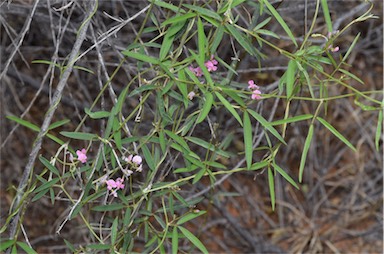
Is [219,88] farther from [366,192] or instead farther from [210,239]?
[366,192]

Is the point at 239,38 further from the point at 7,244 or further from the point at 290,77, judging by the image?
the point at 7,244

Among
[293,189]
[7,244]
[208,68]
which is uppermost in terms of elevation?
[208,68]

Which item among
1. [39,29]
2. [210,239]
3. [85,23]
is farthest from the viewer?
[210,239]

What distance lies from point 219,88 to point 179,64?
0.26 feet

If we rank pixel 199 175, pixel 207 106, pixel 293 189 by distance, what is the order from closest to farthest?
1. pixel 207 106
2. pixel 199 175
3. pixel 293 189

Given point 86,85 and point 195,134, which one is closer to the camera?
point 195,134

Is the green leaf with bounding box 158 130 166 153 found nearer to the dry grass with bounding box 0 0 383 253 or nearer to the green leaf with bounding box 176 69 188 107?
the green leaf with bounding box 176 69 188 107

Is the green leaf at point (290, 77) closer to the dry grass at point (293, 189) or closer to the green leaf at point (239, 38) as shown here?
the green leaf at point (239, 38)

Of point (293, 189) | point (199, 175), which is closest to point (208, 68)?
point (199, 175)

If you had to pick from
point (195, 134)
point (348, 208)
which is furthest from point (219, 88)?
point (348, 208)

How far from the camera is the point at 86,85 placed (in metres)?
2.11

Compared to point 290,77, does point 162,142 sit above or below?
below

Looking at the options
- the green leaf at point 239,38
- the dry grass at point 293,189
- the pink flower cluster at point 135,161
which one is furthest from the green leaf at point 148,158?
the dry grass at point 293,189

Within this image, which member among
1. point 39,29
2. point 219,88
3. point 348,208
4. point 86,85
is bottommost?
point 348,208
